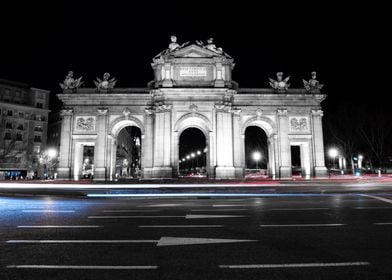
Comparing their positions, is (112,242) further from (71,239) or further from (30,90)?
(30,90)

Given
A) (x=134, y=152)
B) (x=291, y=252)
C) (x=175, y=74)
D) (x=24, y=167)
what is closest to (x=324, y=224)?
(x=291, y=252)

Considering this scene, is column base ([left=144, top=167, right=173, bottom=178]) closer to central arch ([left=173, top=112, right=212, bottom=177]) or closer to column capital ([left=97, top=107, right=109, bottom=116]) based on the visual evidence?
central arch ([left=173, top=112, right=212, bottom=177])

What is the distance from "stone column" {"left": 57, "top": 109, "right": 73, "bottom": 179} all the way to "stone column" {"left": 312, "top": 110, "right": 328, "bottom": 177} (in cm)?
3793

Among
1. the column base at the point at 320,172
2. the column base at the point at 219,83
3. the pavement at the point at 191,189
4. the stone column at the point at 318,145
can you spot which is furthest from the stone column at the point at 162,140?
the stone column at the point at 318,145

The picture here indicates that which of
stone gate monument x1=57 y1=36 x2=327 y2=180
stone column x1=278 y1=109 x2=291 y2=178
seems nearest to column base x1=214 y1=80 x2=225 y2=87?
stone gate monument x1=57 y1=36 x2=327 y2=180

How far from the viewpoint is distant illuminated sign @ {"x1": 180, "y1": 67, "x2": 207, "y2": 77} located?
1781 inches

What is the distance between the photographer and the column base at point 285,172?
45000mm

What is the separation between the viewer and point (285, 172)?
45219 millimetres

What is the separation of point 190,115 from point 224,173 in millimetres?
10186

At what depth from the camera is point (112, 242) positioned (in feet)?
25.2

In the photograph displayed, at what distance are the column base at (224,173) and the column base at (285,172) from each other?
8.25 meters

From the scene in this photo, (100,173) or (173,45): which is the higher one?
(173,45)

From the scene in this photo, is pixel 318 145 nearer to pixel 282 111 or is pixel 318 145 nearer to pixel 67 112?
pixel 282 111

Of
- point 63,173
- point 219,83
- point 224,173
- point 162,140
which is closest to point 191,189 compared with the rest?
point 224,173
